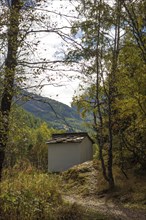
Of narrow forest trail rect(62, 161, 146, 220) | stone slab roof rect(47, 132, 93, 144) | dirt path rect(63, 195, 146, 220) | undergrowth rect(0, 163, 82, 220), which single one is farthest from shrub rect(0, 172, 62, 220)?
stone slab roof rect(47, 132, 93, 144)

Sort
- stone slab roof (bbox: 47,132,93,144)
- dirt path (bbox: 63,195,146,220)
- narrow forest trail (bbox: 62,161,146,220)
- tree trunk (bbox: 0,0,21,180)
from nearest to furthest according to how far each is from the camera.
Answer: tree trunk (bbox: 0,0,21,180) < dirt path (bbox: 63,195,146,220) < narrow forest trail (bbox: 62,161,146,220) < stone slab roof (bbox: 47,132,93,144)

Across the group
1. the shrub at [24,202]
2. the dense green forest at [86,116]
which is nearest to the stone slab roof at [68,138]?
the dense green forest at [86,116]

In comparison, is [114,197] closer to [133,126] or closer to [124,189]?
[124,189]

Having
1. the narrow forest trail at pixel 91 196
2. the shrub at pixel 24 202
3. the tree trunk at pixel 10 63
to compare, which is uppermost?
the tree trunk at pixel 10 63

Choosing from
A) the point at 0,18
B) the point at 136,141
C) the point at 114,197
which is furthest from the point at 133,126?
the point at 0,18

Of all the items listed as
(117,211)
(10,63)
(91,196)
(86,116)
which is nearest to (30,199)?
(10,63)

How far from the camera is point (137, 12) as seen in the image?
13.6 meters

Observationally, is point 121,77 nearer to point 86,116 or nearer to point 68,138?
point 86,116

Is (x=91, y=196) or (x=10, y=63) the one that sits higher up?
(x=10, y=63)

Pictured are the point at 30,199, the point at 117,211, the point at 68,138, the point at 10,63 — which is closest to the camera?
the point at 10,63

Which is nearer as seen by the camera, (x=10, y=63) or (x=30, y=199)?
(x=10, y=63)

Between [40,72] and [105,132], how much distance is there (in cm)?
1052

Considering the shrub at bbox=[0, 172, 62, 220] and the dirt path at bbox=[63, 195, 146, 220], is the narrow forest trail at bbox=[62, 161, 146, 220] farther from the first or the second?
the shrub at bbox=[0, 172, 62, 220]

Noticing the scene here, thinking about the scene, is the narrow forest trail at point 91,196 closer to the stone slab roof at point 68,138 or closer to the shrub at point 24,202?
the shrub at point 24,202
